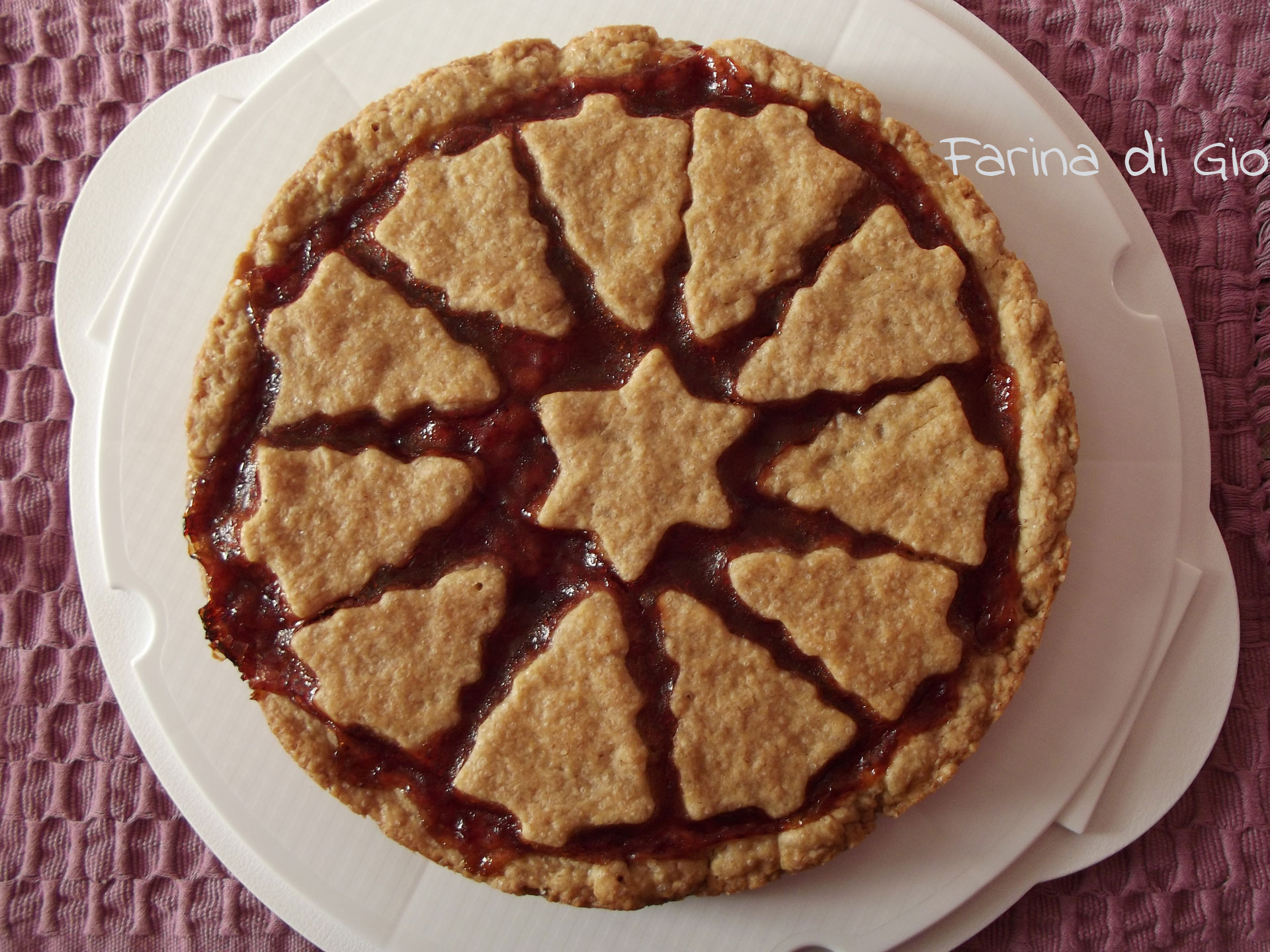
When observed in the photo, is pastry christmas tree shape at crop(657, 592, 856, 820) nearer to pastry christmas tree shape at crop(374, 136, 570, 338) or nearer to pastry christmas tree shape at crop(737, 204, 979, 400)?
pastry christmas tree shape at crop(737, 204, 979, 400)

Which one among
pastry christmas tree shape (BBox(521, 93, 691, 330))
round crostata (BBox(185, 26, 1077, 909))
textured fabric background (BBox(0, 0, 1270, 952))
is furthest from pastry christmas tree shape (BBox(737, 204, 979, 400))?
textured fabric background (BBox(0, 0, 1270, 952))

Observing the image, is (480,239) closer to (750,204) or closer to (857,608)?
(750,204)

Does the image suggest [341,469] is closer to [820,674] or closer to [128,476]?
[128,476]

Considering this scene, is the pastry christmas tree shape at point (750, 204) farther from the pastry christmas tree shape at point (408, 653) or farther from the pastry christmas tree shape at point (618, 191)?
the pastry christmas tree shape at point (408, 653)

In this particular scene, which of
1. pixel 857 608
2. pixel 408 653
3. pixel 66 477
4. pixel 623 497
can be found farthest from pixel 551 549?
pixel 66 477

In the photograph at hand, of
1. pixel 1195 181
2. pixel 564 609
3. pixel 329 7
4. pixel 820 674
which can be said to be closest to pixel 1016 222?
pixel 1195 181
